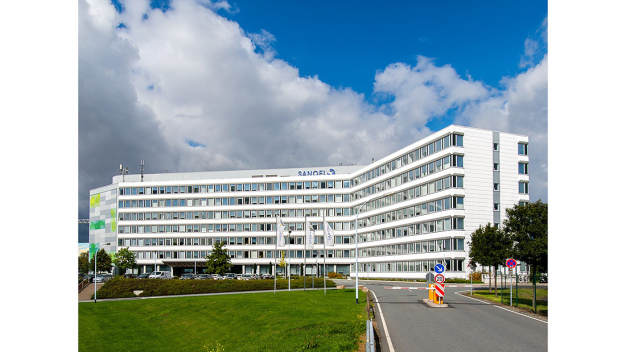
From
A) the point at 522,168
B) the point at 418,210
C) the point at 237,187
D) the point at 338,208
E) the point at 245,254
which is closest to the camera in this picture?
the point at 522,168

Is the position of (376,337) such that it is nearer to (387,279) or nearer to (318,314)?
(318,314)

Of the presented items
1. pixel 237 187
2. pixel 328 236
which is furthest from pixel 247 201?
pixel 328 236

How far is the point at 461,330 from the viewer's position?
1914 centimetres

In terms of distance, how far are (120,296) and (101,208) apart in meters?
76.9

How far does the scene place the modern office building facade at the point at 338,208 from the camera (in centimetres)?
7312

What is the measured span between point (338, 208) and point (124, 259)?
47149 mm

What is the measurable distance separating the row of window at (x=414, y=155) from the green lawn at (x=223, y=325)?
46355 millimetres

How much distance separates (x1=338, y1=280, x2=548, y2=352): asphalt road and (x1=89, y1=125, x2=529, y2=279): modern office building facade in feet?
155

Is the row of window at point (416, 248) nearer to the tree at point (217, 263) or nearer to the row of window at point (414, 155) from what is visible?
the row of window at point (414, 155)

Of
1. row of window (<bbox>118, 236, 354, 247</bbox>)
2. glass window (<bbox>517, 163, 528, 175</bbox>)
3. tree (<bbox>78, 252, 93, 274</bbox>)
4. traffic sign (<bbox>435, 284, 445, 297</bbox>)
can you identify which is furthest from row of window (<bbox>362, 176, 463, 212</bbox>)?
tree (<bbox>78, 252, 93, 274</bbox>)

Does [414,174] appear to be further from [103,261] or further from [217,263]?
[103,261]

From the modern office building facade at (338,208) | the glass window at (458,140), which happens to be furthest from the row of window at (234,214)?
the glass window at (458,140)
